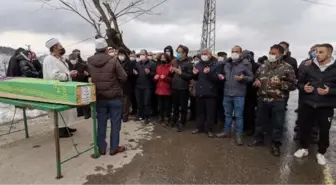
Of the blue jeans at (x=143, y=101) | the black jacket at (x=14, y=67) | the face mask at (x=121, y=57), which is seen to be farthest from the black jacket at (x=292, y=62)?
the black jacket at (x=14, y=67)

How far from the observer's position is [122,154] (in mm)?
4703

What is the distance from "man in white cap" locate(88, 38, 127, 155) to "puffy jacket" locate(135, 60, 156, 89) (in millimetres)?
2129

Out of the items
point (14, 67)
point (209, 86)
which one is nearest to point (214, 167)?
point (209, 86)

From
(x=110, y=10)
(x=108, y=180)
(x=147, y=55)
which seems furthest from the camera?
(x=110, y=10)

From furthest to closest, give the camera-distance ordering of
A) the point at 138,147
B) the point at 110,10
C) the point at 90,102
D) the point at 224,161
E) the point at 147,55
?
the point at 110,10
the point at 147,55
the point at 138,147
the point at 224,161
the point at 90,102

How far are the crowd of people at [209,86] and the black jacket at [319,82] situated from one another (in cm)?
1

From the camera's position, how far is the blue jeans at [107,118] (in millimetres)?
4516

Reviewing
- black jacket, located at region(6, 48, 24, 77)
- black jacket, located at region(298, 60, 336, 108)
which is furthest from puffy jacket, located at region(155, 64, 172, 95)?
black jacket, located at region(6, 48, 24, 77)

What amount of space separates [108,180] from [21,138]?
9.15 ft

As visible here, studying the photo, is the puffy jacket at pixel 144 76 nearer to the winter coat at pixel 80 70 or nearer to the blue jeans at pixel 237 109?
the winter coat at pixel 80 70

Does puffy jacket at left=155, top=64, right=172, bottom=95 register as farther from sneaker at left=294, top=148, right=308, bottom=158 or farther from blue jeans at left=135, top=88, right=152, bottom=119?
A: sneaker at left=294, top=148, right=308, bottom=158

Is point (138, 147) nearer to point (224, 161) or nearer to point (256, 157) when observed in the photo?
point (224, 161)

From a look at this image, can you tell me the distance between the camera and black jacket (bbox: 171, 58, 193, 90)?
5.72 metres

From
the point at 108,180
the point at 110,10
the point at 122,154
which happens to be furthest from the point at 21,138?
the point at 110,10
